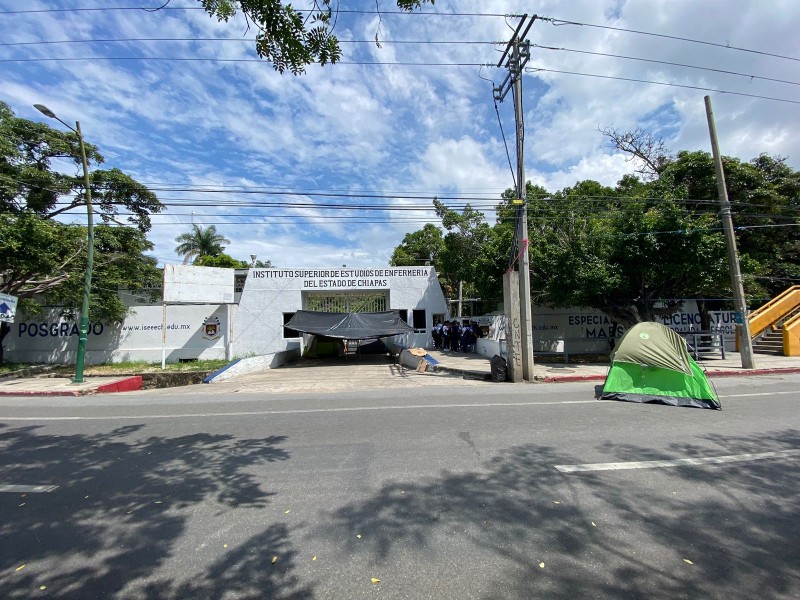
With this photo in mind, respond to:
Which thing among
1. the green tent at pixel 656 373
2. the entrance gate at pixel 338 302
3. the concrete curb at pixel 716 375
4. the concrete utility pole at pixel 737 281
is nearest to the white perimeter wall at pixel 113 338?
the entrance gate at pixel 338 302

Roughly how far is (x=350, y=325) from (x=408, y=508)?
15.4 m

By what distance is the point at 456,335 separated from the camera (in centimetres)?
2209

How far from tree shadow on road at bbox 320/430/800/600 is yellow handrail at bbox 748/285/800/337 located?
18.0m

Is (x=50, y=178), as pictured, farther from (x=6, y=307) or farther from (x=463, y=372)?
(x=463, y=372)

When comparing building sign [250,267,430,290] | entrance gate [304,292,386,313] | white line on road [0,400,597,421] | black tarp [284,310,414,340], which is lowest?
white line on road [0,400,597,421]

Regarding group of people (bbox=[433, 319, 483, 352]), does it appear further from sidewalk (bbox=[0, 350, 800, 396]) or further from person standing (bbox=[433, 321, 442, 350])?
sidewalk (bbox=[0, 350, 800, 396])

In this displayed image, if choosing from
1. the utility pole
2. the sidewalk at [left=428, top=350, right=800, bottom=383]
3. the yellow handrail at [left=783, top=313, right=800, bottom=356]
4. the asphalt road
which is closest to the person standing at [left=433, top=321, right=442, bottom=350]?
the sidewalk at [left=428, top=350, right=800, bottom=383]

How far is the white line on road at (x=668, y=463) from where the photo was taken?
4535 mm

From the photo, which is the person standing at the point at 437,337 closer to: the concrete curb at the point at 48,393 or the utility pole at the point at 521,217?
the utility pole at the point at 521,217

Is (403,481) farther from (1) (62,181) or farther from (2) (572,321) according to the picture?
(1) (62,181)

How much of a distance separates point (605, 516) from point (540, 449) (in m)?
1.72

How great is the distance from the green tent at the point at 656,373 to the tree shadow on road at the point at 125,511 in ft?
21.8

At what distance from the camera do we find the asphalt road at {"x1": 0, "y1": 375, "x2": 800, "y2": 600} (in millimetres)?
2699

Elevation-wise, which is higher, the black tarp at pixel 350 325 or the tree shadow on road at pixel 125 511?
the black tarp at pixel 350 325
